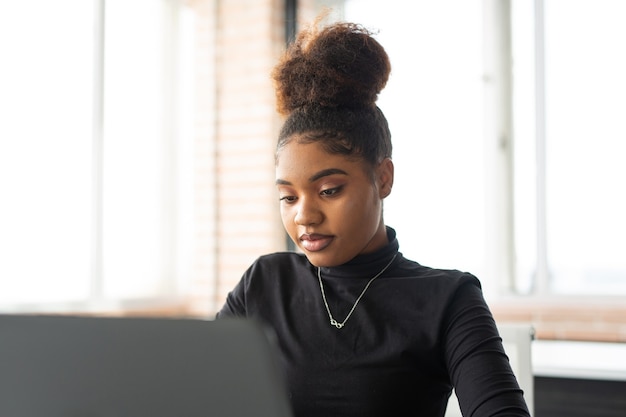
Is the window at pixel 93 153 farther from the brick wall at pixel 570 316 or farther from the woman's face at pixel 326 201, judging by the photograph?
the woman's face at pixel 326 201

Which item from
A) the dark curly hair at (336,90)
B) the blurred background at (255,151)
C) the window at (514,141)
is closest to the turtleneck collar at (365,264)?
the dark curly hair at (336,90)

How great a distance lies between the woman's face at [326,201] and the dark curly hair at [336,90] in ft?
0.08

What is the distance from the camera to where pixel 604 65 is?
3648mm

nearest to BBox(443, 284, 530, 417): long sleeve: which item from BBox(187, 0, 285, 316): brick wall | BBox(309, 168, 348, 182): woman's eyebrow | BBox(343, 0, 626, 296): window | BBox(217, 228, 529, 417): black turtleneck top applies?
BBox(217, 228, 529, 417): black turtleneck top

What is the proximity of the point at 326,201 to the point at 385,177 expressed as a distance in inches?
5.5

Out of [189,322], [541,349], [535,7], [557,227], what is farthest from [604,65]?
[189,322]

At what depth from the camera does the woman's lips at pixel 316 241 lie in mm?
1164

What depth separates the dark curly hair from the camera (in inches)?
46.5

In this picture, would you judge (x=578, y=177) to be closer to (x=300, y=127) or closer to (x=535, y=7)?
(x=535, y=7)

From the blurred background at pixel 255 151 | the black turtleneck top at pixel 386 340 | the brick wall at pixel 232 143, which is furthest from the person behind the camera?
the brick wall at pixel 232 143

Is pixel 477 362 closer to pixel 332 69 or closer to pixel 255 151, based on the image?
pixel 332 69

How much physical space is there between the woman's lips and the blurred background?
229 cm

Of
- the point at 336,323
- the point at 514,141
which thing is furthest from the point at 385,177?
the point at 514,141

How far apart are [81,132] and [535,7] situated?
2.30 meters
